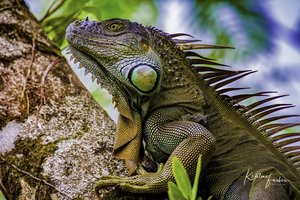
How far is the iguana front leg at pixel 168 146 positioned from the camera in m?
2.62

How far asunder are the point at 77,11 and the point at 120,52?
142cm

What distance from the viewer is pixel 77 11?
4484 mm

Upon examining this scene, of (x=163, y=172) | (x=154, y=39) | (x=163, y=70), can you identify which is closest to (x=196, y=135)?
(x=163, y=172)

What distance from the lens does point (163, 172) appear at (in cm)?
271

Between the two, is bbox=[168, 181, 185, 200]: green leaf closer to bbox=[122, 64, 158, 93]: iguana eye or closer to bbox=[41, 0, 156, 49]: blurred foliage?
bbox=[122, 64, 158, 93]: iguana eye

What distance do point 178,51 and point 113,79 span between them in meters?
0.50

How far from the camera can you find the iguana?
299 cm

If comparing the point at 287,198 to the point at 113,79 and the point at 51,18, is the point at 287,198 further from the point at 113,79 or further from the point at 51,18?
the point at 51,18

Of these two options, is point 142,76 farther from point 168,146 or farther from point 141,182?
point 141,182

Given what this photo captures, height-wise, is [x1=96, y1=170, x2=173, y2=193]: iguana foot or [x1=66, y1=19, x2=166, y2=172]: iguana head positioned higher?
[x1=66, y1=19, x2=166, y2=172]: iguana head

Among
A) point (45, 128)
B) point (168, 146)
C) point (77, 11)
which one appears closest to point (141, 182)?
point (168, 146)

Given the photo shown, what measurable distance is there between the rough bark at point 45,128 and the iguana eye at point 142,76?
27cm

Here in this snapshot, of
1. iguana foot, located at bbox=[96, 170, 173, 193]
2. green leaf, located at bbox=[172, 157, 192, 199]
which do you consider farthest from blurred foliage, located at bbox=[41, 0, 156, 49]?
green leaf, located at bbox=[172, 157, 192, 199]

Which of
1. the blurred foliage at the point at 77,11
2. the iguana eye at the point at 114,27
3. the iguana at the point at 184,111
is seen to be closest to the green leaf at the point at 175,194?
the iguana at the point at 184,111
